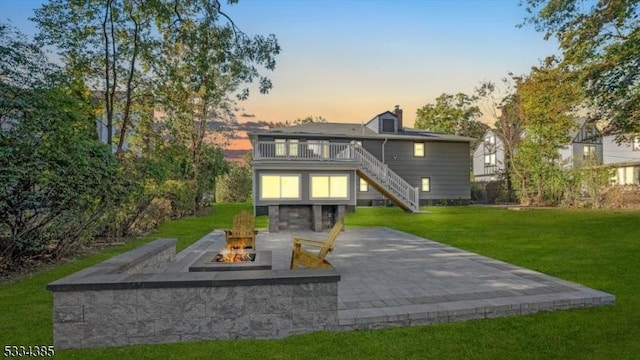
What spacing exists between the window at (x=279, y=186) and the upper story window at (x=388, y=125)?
A: 52.5 feet

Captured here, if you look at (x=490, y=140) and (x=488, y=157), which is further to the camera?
(x=488, y=157)

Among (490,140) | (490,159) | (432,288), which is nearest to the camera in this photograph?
(432,288)

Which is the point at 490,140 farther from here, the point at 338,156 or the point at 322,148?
the point at 322,148

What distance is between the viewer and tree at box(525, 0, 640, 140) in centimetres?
1212

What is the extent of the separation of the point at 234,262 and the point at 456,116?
45931mm

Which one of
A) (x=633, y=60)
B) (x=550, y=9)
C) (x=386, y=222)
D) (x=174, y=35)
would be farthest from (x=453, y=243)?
(x=174, y=35)

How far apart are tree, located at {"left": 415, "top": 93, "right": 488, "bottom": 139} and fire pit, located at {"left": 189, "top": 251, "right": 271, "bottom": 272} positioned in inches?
1721

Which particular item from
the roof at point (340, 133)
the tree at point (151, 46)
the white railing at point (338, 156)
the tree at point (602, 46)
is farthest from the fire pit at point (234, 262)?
the roof at point (340, 133)

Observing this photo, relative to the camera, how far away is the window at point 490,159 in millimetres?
42375

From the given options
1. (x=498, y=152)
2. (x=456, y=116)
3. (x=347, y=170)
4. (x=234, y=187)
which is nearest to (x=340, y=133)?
(x=347, y=170)

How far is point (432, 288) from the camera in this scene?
586cm

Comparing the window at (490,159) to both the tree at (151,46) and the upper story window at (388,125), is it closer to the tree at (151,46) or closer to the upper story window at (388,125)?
the upper story window at (388,125)

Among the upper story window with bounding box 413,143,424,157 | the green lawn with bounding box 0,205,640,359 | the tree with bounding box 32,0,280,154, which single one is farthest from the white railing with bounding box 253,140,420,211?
the green lawn with bounding box 0,205,640,359

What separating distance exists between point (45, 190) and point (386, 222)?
533 inches
